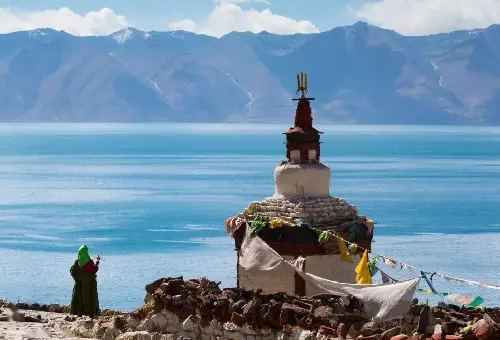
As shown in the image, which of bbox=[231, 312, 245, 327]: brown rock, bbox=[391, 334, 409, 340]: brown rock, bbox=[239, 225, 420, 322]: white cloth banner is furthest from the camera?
bbox=[231, 312, 245, 327]: brown rock

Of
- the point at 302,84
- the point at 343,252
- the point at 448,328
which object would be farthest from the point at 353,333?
the point at 302,84

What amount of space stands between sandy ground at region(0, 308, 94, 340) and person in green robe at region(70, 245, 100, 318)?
392mm

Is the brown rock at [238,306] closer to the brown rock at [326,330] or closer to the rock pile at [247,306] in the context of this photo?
the rock pile at [247,306]

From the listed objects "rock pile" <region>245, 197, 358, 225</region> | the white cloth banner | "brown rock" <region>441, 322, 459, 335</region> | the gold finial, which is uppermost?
the gold finial

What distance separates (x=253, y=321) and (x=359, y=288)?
120cm

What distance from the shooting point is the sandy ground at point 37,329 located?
12.4 metres

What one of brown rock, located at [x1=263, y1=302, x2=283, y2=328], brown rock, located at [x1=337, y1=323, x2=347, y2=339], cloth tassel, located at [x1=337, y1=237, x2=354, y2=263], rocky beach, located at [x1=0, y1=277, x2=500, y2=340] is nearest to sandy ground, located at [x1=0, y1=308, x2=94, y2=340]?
rocky beach, located at [x1=0, y1=277, x2=500, y2=340]

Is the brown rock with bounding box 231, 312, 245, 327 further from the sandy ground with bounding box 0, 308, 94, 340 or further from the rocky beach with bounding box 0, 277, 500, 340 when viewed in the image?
the sandy ground with bounding box 0, 308, 94, 340

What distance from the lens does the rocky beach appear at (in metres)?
9.76

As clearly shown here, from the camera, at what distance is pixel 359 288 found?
37.1ft

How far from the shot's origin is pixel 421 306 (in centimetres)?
1052

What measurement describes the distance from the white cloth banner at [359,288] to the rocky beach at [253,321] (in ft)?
0.37

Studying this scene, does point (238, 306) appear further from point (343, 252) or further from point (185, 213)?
point (185, 213)

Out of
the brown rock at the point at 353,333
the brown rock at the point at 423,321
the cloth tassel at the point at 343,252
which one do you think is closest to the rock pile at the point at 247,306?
the brown rock at the point at 353,333
